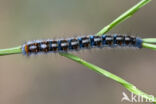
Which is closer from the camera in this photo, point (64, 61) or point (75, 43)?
point (75, 43)

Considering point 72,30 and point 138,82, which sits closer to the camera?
point 138,82

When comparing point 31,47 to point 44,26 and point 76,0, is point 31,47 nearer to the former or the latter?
point 44,26

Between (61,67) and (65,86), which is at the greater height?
(61,67)

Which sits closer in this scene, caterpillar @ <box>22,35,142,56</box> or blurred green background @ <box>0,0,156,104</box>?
caterpillar @ <box>22,35,142,56</box>

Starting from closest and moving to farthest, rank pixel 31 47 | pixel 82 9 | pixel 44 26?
pixel 31 47
pixel 44 26
pixel 82 9

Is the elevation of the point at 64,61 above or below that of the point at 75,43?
below

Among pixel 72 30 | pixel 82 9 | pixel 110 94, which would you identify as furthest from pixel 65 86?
pixel 82 9

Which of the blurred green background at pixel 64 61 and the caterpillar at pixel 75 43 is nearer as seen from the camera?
the caterpillar at pixel 75 43

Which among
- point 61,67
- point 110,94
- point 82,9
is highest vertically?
point 82,9
